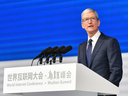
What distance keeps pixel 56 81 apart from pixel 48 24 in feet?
7.73

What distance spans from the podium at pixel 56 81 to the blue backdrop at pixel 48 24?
1.71m

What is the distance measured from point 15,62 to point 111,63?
6.89 feet

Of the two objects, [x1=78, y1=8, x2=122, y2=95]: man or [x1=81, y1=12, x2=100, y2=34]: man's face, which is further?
[x1=81, y1=12, x2=100, y2=34]: man's face

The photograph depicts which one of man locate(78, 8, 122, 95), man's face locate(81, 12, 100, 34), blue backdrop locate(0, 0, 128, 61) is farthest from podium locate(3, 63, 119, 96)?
blue backdrop locate(0, 0, 128, 61)

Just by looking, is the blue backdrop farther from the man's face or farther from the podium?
the podium

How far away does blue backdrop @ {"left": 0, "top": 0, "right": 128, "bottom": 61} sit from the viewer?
391 cm

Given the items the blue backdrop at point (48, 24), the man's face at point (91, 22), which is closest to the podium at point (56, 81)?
the man's face at point (91, 22)

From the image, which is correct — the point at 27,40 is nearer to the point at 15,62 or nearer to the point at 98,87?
the point at 15,62

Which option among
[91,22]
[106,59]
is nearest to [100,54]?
[106,59]

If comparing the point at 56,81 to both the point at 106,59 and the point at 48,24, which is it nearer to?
the point at 106,59

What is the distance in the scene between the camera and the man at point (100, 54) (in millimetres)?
2666

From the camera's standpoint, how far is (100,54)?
2.77 metres

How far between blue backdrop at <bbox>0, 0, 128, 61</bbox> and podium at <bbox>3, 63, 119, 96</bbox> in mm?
1714

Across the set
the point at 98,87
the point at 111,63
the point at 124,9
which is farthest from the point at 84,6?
the point at 98,87
